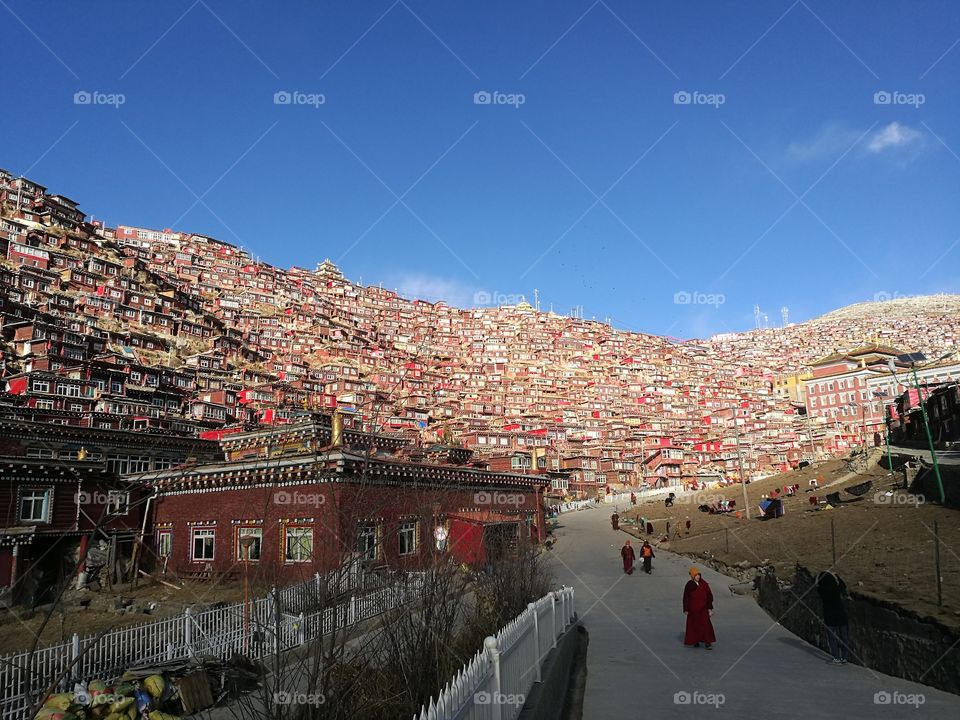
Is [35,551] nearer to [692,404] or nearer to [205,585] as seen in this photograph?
[205,585]

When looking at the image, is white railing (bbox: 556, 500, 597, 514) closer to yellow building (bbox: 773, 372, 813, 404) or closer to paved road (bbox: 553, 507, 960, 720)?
paved road (bbox: 553, 507, 960, 720)

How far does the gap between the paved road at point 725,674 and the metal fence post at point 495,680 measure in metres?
2.83

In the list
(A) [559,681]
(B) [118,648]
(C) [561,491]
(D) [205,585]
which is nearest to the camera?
(A) [559,681]

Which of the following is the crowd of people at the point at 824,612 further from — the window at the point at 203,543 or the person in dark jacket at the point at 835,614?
the window at the point at 203,543

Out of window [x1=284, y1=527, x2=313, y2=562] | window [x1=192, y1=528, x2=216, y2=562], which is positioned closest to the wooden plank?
window [x1=284, y1=527, x2=313, y2=562]


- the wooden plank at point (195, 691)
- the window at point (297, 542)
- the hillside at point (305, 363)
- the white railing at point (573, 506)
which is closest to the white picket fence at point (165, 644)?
the wooden plank at point (195, 691)

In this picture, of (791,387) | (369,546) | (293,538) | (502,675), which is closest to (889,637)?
(502,675)

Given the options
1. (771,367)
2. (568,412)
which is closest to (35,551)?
(568,412)

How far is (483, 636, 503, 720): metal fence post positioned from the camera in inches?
224

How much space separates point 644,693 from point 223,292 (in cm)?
13989

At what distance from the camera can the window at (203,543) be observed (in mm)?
26062

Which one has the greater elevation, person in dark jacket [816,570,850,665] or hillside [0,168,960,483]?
hillside [0,168,960,483]

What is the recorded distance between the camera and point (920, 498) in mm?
27328

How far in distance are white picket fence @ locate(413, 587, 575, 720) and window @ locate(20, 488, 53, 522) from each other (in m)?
25.0
